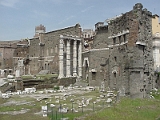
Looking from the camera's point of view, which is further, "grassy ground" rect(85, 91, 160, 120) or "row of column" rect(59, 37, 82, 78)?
"row of column" rect(59, 37, 82, 78)

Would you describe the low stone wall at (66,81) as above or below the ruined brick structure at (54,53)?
below

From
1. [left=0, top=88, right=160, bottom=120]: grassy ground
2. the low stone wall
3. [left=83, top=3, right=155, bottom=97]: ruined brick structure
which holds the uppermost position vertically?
[left=83, top=3, right=155, bottom=97]: ruined brick structure

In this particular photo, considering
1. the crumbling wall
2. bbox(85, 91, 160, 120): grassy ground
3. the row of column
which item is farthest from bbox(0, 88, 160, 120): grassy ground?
the row of column

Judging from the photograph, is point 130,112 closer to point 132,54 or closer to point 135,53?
point 132,54

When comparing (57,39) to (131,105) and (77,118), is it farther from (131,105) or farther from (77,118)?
(77,118)

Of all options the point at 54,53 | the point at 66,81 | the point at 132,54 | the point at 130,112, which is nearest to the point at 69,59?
the point at 66,81

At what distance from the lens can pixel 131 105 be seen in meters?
14.9

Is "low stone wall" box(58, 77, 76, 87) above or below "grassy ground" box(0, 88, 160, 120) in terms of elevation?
above

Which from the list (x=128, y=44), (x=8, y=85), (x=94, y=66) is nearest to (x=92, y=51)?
(x=94, y=66)

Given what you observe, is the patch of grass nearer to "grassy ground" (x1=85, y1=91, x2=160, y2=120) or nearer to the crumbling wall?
"grassy ground" (x1=85, y1=91, x2=160, y2=120)

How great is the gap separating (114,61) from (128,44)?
3539 millimetres

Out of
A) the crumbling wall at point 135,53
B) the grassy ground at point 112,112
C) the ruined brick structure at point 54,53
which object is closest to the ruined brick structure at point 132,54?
the crumbling wall at point 135,53

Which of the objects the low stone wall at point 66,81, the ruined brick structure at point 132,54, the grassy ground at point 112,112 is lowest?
the grassy ground at point 112,112

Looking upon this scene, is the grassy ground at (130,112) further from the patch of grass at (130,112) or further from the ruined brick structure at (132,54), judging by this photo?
the ruined brick structure at (132,54)
